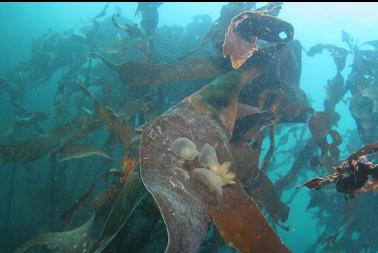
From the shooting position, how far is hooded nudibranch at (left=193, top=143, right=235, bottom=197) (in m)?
1.58

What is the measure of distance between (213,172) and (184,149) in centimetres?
21

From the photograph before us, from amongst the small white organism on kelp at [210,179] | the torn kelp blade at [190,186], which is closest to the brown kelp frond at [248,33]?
the torn kelp blade at [190,186]

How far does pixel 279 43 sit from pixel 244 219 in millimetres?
1917

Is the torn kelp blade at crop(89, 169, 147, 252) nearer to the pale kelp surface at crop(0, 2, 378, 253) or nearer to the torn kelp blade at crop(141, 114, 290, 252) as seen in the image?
the pale kelp surface at crop(0, 2, 378, 253)

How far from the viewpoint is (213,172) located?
1.66 meters

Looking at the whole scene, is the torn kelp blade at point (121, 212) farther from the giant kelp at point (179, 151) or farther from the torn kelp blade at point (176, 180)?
the torn kelp blade at point (176, 180)

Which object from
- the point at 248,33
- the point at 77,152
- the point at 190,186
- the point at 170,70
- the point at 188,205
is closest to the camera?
the point at 188,205

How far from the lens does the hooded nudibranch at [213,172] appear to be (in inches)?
62.3

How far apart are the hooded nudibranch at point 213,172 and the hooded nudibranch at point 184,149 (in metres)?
0.05

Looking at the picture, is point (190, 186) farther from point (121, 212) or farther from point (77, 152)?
point (77, 152)

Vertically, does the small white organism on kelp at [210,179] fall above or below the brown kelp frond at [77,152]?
above

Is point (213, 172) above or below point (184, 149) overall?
below

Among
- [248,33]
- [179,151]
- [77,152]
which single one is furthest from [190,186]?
[248,33]

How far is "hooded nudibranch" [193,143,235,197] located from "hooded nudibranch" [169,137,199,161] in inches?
2.2
